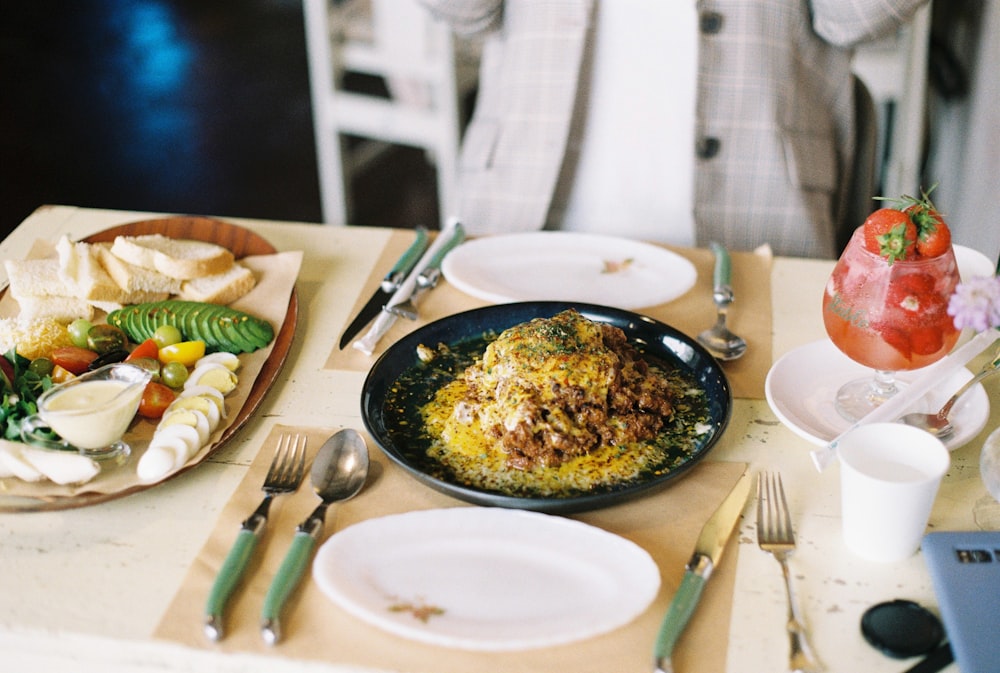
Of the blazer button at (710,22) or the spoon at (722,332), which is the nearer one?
the spoon at (722,332)

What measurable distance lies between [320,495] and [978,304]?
0.79m

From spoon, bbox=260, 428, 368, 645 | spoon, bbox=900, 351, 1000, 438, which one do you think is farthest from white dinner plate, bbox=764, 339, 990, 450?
spoon, bbox=260, 428, 368, 645

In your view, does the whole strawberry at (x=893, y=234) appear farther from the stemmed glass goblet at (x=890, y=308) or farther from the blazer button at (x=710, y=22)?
the blazer button at (x=710, y=22)

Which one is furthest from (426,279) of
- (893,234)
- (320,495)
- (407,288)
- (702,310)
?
(893,234)

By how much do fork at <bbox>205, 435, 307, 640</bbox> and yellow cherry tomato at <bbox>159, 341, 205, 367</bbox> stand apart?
225mm

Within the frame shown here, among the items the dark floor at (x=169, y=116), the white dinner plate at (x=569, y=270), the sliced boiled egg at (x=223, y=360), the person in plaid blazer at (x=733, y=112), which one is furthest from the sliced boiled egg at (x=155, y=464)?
the dark floor at (x=169, y=116)

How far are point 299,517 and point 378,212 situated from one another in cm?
299

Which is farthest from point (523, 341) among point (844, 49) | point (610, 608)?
point (844, 49)

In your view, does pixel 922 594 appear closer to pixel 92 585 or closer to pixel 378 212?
pixel 92 585

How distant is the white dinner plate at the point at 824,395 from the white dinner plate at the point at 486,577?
Result: 1.26 feet

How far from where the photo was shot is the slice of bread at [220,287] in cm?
159

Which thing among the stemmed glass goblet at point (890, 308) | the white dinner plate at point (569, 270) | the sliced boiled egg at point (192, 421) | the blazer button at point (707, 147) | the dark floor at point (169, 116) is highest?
the stemmed glass goblet at point (890, 308)

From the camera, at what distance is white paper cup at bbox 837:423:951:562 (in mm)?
1031

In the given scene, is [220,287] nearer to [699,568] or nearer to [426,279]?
[426,279]
